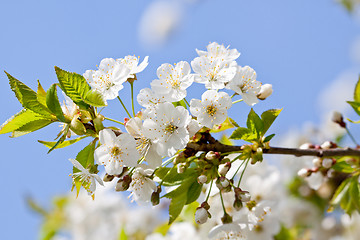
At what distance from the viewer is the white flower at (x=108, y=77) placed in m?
1.59

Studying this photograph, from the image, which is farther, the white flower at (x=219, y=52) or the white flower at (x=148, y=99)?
the white flower at (x=219, y=52)

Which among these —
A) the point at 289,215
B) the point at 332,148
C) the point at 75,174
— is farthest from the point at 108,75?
the point at 289,215

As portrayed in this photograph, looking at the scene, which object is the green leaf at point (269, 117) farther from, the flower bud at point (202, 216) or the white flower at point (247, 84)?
the flower bud at point (202, 216)

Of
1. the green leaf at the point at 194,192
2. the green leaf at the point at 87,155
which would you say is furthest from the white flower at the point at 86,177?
the green leaf at the point at 194,192

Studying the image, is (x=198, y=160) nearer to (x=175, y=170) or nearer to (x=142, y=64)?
(x=175, y=170)

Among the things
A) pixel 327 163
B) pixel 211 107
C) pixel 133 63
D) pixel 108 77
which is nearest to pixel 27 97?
pixel 108 77

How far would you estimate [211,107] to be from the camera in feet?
5.14

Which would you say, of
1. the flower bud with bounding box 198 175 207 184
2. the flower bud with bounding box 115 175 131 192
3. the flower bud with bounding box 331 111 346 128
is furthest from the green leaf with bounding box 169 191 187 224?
Answer: the flower bud with bounding box 331 111 346 128

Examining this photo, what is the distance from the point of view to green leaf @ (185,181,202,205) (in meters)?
1.69

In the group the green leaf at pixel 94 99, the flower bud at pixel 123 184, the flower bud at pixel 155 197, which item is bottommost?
the flower bud at pixel 155 197

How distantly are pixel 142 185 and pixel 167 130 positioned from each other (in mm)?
279

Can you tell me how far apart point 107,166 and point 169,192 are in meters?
0.31

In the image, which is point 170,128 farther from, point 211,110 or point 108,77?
point 108,77

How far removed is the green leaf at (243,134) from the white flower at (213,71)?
0.61ft
